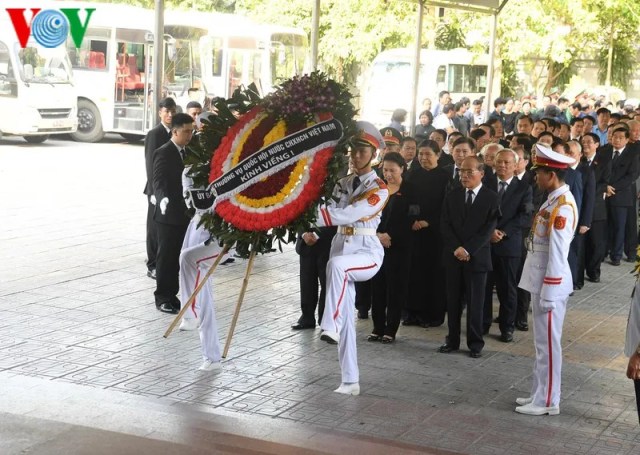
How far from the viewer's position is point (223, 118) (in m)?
7.59

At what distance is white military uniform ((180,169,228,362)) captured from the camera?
8008 millimetres

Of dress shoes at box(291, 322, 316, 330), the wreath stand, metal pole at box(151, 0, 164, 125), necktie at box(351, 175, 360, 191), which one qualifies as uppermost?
metal pole at box(151, 0, 164, 125)

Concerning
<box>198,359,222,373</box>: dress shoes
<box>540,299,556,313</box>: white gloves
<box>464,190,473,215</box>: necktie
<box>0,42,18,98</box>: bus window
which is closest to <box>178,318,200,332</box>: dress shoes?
<box>198,359,222,373</box>: dress shoes

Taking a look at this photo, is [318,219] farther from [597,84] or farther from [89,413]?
[597,84]

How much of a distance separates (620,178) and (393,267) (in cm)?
548

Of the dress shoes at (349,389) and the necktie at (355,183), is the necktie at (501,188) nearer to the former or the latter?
the necktie at (355,183)

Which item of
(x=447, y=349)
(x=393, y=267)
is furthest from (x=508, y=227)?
(x=447, y=349)

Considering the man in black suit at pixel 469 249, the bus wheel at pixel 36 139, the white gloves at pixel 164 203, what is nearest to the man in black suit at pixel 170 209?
the white gloves at pixel 164 203

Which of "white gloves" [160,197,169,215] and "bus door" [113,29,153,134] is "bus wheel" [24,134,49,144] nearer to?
"bus door" [113,29,153,134]

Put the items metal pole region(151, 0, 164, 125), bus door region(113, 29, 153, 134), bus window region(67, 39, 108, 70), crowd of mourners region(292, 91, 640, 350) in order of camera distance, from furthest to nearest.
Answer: bus window region(67, 39, 108, 70), bus door region(113, 29, 153, 134), metal pole region(151, 0, 164, 125), crowd of mourners region(292, 91, 640, 350)

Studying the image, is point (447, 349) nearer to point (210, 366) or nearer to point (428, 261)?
point (428, 261)

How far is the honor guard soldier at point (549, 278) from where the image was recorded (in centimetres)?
730

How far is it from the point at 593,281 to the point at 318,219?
648 centimetres

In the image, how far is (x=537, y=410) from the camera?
7.29 m
